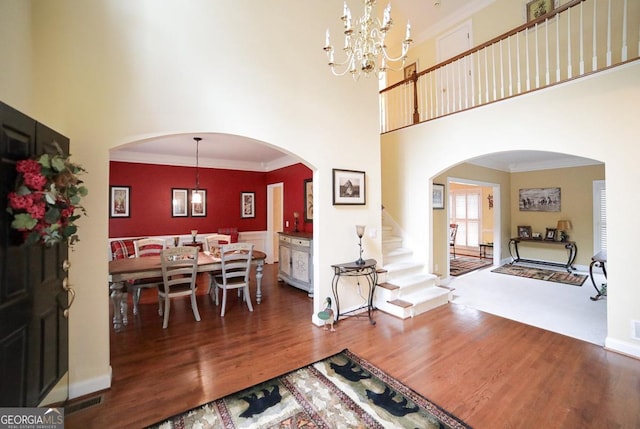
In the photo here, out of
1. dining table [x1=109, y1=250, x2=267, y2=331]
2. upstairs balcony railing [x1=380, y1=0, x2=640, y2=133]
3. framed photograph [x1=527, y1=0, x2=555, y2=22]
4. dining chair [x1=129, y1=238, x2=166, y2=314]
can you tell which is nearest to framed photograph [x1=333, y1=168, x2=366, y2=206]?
upstairs balcony railing [x1=380, y1=0, x2=640, y2=133]

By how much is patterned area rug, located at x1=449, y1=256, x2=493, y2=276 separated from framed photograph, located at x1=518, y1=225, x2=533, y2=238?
1074 mm

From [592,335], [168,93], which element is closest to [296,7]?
[168,93]

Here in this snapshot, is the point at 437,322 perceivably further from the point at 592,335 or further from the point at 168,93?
the point at 168,93

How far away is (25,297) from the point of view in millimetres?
1523

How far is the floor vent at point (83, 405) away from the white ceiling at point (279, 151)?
135 inches

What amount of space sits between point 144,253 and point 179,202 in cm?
213

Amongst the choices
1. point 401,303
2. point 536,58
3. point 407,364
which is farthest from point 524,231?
point 407,364

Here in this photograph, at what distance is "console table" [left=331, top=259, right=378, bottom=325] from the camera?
133 inches

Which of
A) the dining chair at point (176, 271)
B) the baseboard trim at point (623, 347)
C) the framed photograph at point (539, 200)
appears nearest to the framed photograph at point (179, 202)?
the dining chair at point (176, 271)

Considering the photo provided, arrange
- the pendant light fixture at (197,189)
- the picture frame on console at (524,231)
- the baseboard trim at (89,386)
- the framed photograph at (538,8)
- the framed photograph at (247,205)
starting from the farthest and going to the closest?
1. the framed photograph at (247,205)
2. the picture frame on console at (524,231)
3. the pendant light fixture at (197,189)
4. the framed photograph at (538,8)
5. the baseboard trim at (89,386)

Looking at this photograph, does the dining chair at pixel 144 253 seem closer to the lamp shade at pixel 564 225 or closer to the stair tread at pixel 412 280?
the stair tread at pixel 412 280

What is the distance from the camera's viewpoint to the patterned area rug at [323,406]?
179 centimetres

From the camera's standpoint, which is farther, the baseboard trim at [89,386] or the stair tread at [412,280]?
the stair tread at [412,280]

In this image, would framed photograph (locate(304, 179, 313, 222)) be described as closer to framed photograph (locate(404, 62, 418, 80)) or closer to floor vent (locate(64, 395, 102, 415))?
framed photograph (locate(404, 62, 418, 80))
